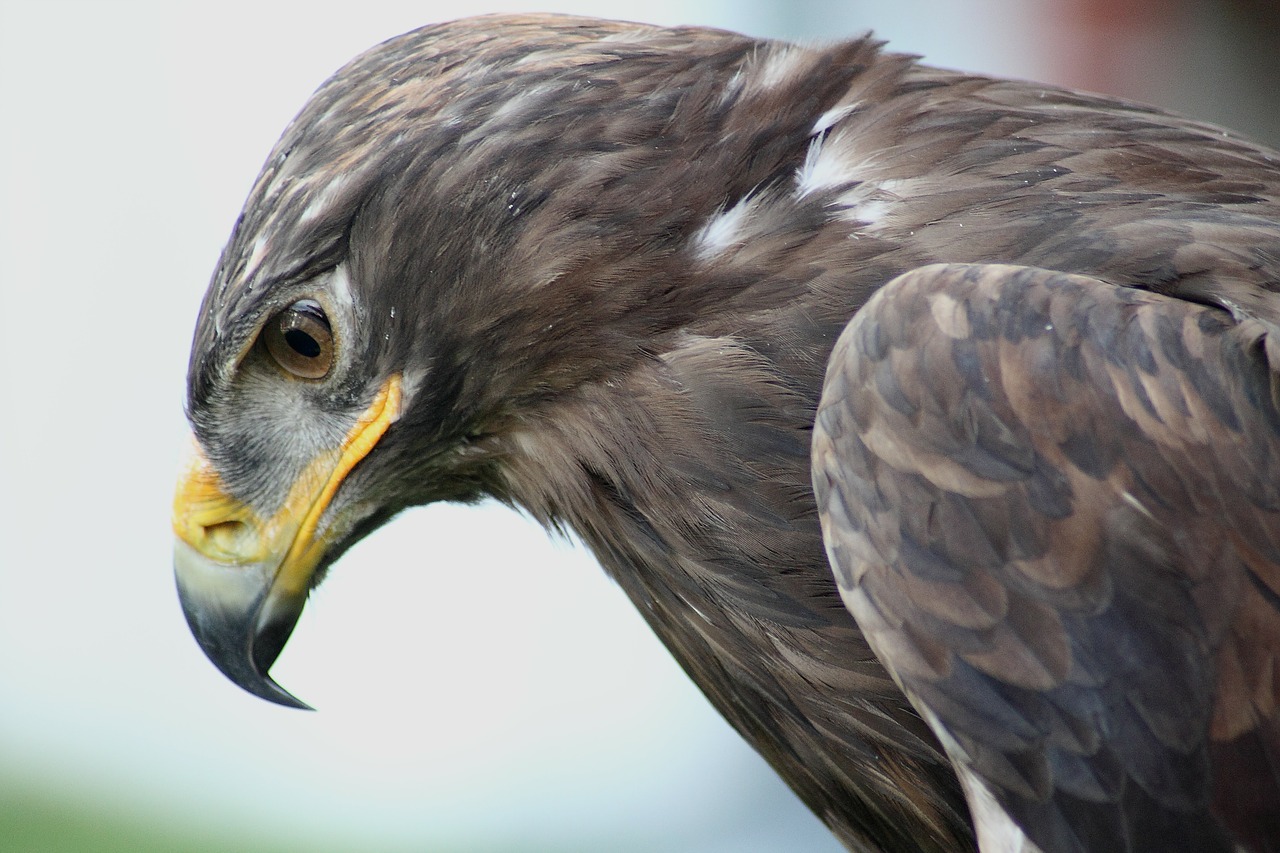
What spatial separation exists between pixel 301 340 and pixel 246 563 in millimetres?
338

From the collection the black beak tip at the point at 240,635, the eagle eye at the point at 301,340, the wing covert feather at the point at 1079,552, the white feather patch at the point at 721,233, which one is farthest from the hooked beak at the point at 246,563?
the wing covert feather at the point at 1079,552

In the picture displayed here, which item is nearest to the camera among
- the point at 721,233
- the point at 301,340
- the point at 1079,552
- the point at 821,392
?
the point at 1079,552

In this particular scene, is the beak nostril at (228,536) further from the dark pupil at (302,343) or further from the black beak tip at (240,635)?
the dark pupil at (302,343)

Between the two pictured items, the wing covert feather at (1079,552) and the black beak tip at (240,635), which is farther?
the black beak tip at (240,635)

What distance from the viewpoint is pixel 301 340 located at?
2.03 m

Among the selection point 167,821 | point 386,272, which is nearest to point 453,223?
point 386,272

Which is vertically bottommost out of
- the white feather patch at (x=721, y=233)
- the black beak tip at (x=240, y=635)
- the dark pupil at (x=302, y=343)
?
the black beak tip at (x=240, y=635)

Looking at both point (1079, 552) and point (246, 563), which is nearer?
point (1079, 552)

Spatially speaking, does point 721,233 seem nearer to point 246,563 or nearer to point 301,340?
point 301,340

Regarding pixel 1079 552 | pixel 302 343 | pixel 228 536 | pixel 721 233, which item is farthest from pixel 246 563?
pixel 1079 552

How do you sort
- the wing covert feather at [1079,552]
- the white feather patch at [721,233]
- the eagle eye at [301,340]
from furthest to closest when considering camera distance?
the eagle eye at [301,340] < the white feather patch at [721,233] < the wing covert feather at [1079,552]

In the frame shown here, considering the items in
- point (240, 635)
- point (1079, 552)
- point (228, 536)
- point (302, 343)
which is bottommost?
point (240, 635)

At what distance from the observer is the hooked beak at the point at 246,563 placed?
208cm

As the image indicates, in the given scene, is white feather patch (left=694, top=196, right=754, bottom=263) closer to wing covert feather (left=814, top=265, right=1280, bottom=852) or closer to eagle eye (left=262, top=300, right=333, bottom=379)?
wing covert feather (left=814, top=265, right=1280, bottom=852)
